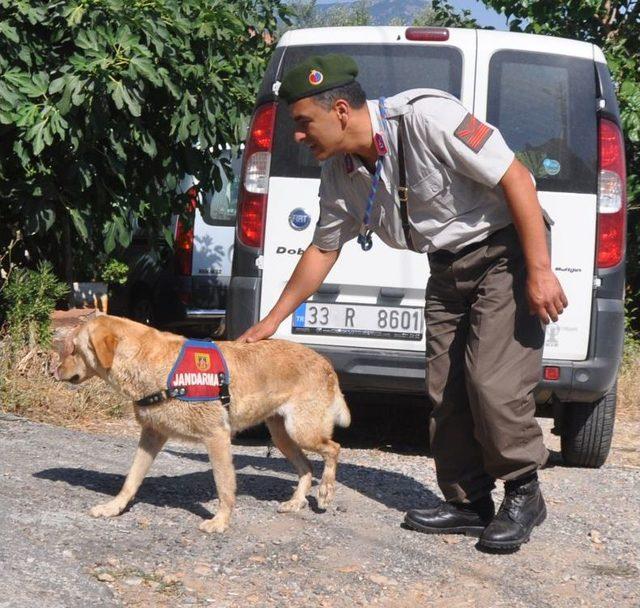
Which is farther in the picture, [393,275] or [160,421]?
[393,275]

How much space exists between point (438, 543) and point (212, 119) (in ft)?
13.6

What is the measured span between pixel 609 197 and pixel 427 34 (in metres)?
1.31

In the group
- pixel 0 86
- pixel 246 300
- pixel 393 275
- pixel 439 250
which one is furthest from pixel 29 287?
pixel 439 250

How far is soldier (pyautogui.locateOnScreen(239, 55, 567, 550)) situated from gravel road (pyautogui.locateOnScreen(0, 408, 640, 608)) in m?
0.28

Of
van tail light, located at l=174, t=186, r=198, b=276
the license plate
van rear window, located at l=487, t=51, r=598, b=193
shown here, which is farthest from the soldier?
van tail light, located at l=174, t=186, r=198, b=276

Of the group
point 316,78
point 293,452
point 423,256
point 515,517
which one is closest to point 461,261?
point 316,78

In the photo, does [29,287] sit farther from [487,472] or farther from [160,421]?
[487,472]

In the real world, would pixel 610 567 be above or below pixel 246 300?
below

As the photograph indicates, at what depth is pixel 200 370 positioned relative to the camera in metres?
5.04

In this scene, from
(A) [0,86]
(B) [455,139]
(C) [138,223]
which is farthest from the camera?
(C) [138,223]

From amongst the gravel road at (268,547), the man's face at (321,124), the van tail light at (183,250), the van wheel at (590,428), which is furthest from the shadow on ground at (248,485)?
the van tail light at (183,250)

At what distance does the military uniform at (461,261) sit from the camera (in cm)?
462

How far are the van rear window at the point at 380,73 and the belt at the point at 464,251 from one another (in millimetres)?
1761

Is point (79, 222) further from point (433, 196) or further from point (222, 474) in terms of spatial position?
point (433, 196)
